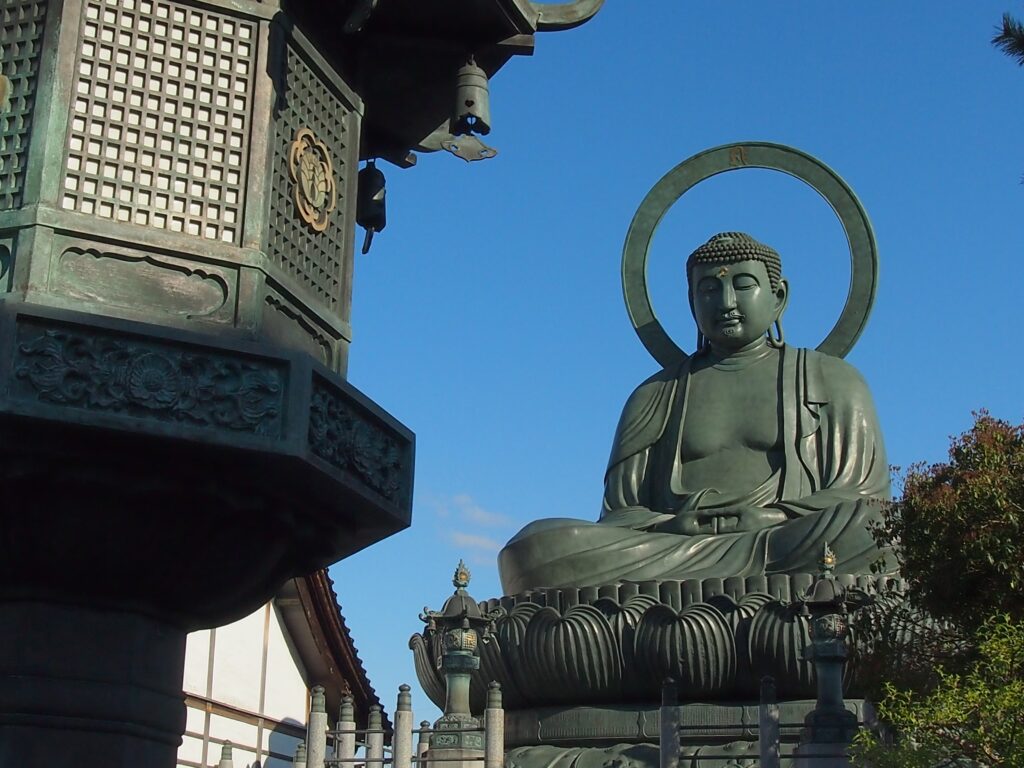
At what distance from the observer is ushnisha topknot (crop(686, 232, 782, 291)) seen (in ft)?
50.1

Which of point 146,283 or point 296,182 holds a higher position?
point 296,182

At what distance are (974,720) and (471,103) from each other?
3.60m

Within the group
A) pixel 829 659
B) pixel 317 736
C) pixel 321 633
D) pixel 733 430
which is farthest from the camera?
pixel 321 633

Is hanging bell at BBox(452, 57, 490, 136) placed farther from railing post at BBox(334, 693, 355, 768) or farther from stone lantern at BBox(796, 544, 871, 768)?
railing post at BBox(334, 693, 355, 768)

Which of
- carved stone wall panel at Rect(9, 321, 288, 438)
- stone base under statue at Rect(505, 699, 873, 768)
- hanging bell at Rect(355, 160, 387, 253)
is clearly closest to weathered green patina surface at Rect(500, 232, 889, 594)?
stone base under statue at Rect(505, 699, 873, 768)

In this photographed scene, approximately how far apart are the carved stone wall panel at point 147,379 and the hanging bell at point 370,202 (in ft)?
5.22

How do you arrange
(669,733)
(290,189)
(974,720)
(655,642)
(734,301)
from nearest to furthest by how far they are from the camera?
(290,189), (974,720), (669,733), (655,642), (734,301)

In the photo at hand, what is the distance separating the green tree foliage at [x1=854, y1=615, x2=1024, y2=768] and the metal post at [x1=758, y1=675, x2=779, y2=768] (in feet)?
6.09

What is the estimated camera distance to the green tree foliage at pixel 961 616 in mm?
6895

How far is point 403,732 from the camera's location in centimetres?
971

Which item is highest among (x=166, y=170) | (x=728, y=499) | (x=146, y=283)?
(x=728, y=499)

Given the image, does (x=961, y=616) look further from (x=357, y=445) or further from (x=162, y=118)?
(x=162, y=118)

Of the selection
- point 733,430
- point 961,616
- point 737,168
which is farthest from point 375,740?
point 737,168

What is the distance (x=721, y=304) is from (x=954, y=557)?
24.3 feet
